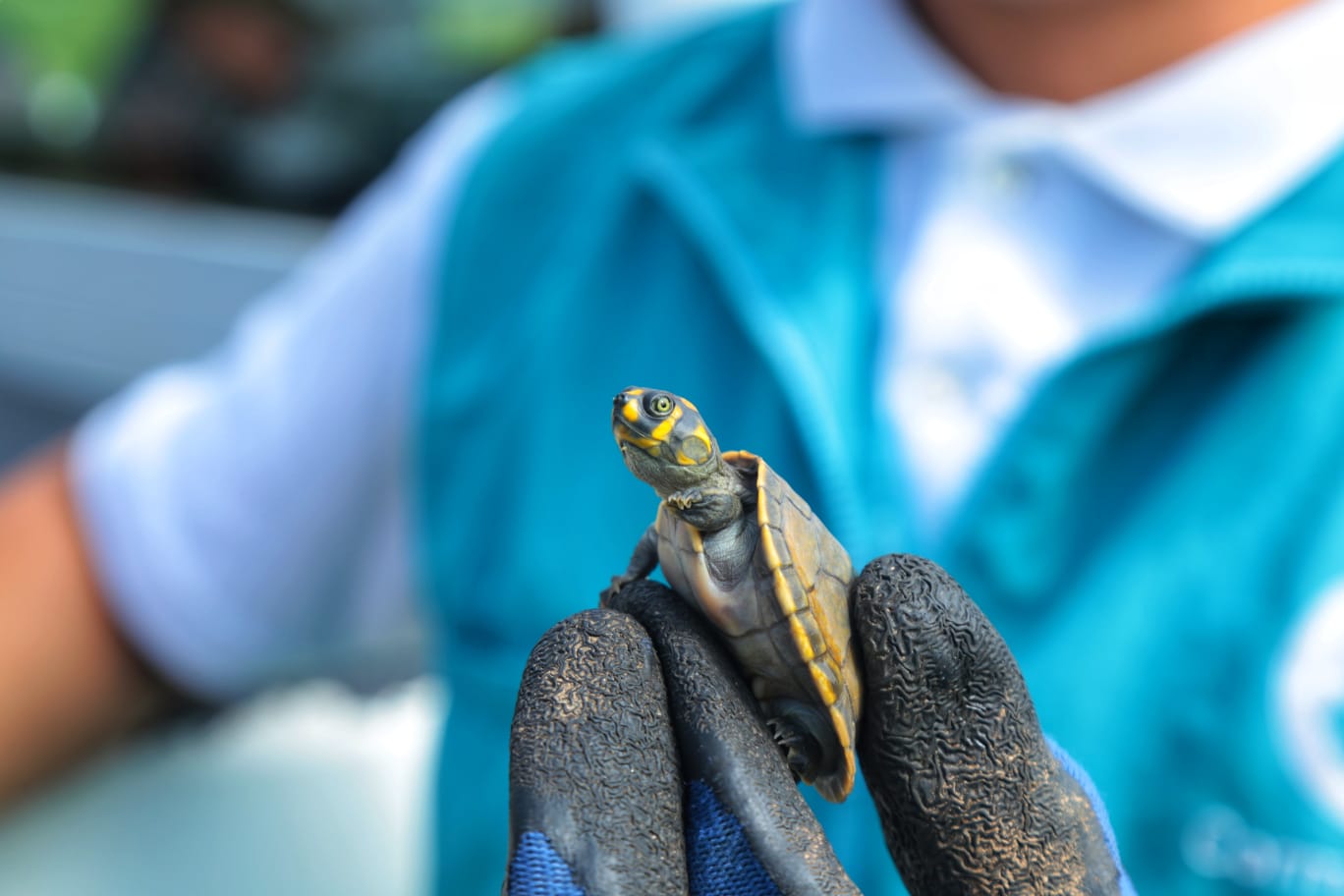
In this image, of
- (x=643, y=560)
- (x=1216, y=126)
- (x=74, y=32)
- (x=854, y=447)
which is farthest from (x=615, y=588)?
(x=74, y=32)

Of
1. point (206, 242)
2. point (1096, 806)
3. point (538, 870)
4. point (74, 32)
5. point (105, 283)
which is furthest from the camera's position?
point (74, 32)

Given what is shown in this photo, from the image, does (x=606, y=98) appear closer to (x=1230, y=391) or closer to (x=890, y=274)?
(x=890, y=274)

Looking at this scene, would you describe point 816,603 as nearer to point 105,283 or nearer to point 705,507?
point 705,507

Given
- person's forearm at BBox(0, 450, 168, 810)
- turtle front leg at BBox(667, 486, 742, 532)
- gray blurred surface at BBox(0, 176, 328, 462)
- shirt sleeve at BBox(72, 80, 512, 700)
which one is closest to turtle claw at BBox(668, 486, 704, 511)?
turtle front leg at BBox(667, 486, 742, 532)

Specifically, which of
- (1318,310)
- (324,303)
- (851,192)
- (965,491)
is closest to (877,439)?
(965,491)

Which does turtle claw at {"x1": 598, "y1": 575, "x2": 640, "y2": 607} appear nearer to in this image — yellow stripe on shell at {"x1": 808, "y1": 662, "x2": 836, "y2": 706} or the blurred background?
yellow stripe on shell at {"x1": 808, "y1": 662, "x2": 836, "y2": 706}

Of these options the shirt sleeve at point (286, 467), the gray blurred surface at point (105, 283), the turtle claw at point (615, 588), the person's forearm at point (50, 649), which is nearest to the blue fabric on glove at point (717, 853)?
the turtle claw at point (615, 588)
